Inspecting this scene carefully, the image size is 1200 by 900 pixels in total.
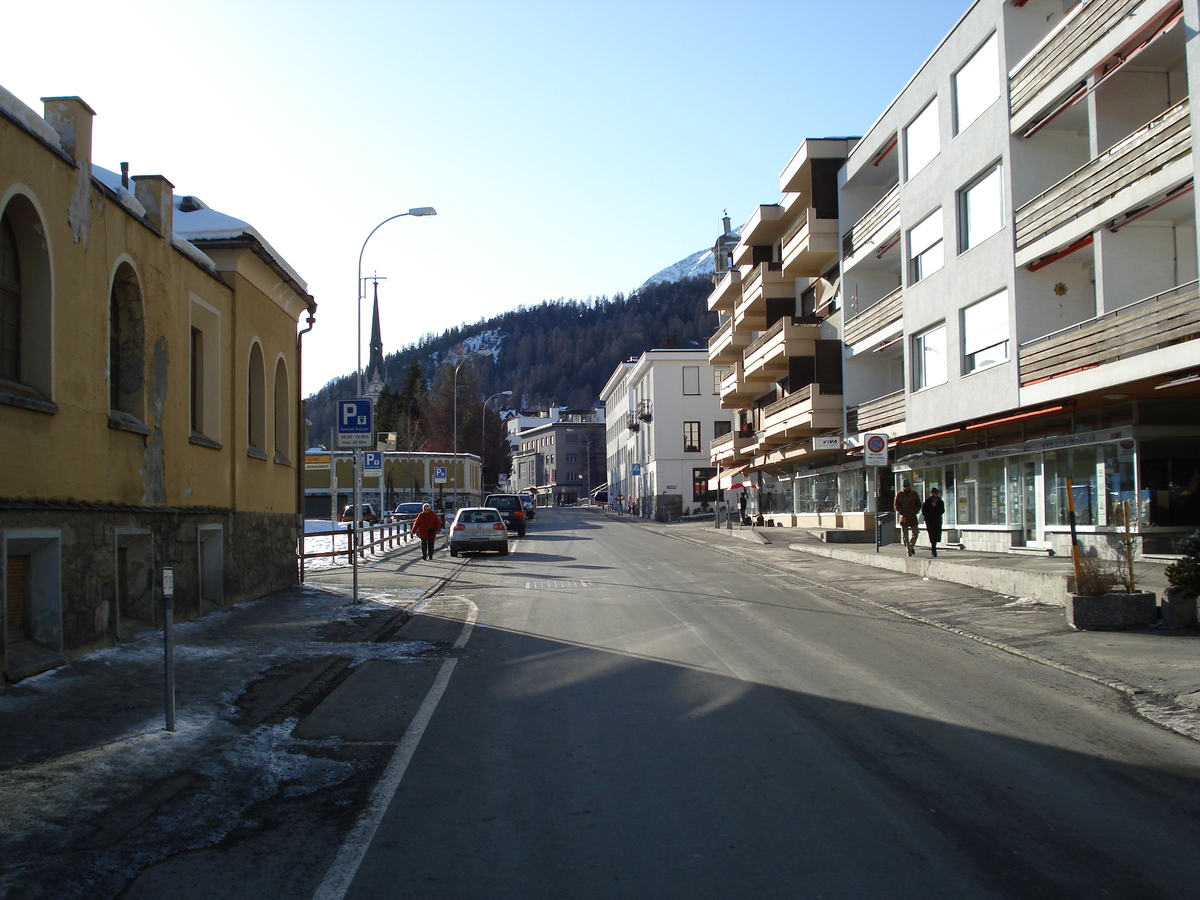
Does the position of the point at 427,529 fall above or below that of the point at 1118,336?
below

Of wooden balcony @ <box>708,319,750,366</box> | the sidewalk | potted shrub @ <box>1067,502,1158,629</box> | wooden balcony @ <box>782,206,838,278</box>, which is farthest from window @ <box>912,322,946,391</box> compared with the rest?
wooden balcony @ <box>708,319,750,366</box>

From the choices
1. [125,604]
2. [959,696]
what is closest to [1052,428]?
[959,696]

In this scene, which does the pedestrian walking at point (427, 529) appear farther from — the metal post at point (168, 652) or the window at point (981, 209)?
the metal post at point (168, 652)

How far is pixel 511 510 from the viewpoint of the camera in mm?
42406

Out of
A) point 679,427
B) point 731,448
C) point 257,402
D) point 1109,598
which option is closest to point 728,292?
point 731,448

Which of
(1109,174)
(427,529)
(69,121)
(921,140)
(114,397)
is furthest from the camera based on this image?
(427,529)

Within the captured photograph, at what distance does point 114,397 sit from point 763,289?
33.1 meters

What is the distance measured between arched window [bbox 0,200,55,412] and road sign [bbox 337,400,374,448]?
308 inches

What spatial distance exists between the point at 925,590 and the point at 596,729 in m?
11.5

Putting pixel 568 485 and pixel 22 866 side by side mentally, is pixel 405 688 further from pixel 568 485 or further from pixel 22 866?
pixel 568 485

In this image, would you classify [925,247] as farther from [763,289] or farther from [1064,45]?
[763,289]

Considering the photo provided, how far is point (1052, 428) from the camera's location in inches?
824

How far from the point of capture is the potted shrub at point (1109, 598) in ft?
37.9

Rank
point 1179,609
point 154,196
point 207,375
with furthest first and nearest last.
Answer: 1. point 207,375
2. point 154,196
3. point 1179,609
